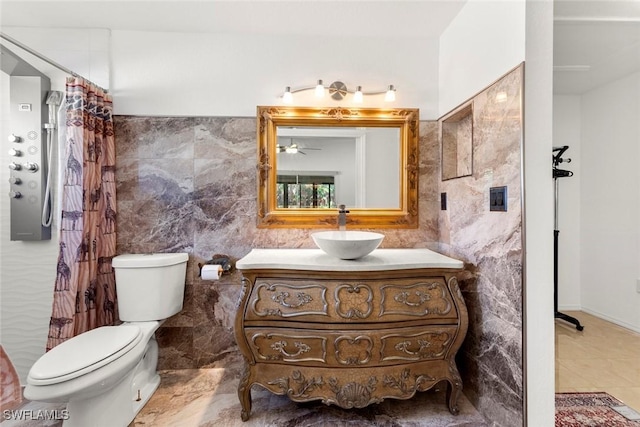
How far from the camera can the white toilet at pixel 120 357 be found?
3.94ft

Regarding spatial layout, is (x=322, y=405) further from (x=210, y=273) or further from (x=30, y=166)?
(x=30, y=166)

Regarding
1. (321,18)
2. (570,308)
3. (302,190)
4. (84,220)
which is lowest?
(570,308)

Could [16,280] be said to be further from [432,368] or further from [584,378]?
[584,378]

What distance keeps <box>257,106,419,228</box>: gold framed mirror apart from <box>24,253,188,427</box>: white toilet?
2.55 feet

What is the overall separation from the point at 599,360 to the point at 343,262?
217 cm

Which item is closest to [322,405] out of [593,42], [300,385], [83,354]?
[300,385]

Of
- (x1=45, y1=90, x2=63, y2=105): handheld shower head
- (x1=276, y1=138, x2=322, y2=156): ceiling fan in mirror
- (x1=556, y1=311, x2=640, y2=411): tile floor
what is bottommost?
(x1=556, y1=311, x2=640, y2=411): tile floor

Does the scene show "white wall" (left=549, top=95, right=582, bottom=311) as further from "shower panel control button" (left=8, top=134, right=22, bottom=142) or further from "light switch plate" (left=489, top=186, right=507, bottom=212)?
"shower panel control button" (left=8, top=134, right=22, bottom=142)

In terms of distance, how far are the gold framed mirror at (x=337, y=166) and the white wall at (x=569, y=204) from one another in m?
1.99

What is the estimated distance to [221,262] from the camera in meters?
1.99

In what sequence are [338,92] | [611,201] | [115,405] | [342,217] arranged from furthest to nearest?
[611,201], [338,92], [342,217], [115,405]

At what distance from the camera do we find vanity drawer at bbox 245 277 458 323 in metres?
1.49

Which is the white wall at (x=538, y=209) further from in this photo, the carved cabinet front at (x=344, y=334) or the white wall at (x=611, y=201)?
the white wall at (x=611, y=201)

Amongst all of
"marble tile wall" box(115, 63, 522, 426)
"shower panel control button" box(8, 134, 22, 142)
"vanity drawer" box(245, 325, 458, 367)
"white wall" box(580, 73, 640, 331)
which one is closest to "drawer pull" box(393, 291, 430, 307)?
"vanity drawer" box(245, 325, 458, 367)
